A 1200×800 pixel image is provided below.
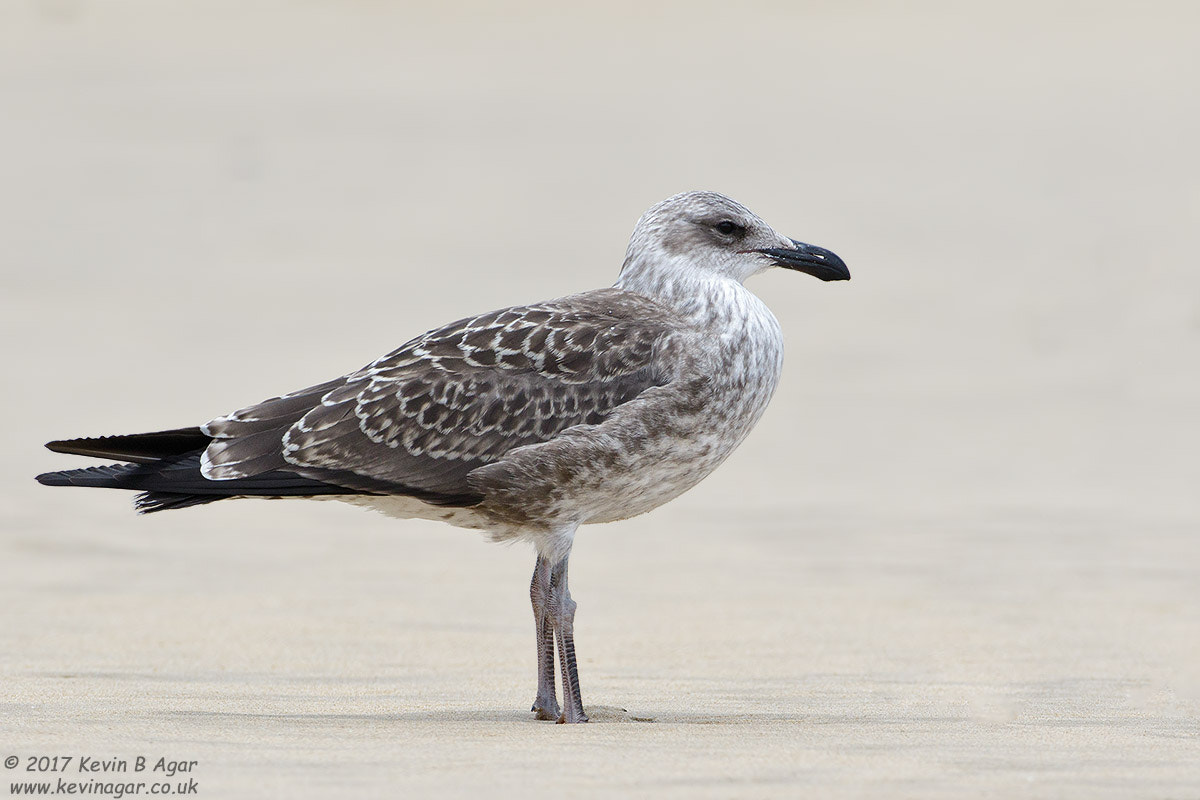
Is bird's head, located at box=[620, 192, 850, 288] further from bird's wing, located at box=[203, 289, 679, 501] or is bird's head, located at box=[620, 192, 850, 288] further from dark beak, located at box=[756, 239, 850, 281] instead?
bird's wing, located at box=[203, 289, 679, 501]

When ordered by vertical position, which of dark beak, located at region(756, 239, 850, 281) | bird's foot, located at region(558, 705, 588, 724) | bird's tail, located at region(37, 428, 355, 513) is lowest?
bird's foot, located at region(558, 705, 588, 724)

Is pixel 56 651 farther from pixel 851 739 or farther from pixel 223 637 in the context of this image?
pixel 851 739

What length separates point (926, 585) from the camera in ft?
37.8

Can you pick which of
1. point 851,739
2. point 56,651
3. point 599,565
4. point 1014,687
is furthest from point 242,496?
point 599,565

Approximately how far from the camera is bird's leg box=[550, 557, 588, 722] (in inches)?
294

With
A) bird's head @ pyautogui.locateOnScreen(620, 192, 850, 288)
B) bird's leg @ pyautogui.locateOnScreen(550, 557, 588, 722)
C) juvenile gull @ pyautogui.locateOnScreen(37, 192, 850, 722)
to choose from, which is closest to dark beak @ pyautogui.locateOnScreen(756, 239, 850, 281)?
bird's head @ pyautogui.locateOnScreen(620, 192, 850, 288)

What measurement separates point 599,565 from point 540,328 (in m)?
4.90

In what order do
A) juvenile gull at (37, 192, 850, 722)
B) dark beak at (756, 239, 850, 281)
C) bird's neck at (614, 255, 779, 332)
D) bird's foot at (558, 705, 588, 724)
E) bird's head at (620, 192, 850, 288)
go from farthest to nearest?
dark beak at (756, 239, 850, 281)
bird's head at (620, 192, 850, 288)
bird's neck at (614, 255, 779, 332)
juvenile gull at (37, 192, 850, 722)
bird's foot at (558, 705, 588, 724)

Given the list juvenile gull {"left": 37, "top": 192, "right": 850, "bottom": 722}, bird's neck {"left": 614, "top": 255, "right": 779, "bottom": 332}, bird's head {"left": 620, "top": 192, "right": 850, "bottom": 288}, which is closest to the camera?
juvenile gull {"left": 37, "top": 192, "right": 850, "bottom": 722}

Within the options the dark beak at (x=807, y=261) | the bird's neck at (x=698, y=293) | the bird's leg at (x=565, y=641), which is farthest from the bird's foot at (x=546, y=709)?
the dark beak at (x=807, y=261)

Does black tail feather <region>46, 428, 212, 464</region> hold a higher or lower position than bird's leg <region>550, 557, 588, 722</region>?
higher

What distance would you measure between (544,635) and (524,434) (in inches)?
36.4

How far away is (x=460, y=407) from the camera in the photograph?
25.5ft

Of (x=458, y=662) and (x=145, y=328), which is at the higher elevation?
(x=145, y=328)
